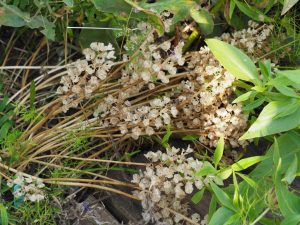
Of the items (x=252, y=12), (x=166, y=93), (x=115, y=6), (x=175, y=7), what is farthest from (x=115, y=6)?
(x=252, y=12)

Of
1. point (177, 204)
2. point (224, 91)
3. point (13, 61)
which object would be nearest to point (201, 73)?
point (224, 91)

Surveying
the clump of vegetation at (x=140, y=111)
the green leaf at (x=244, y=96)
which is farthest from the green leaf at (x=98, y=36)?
the green leaf at (x=244, y=96)

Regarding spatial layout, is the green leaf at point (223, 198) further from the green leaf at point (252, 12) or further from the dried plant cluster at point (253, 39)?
the green leaf at point (252, 12)

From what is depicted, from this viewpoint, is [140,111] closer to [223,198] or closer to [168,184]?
[168,184]

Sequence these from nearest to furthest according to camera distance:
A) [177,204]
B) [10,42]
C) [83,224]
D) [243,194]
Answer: [243,194] → [177,204] → [83,224] → [10,42]

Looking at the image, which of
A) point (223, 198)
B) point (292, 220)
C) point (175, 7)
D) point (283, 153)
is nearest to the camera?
point (292, 220)

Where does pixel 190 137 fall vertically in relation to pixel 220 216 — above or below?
below

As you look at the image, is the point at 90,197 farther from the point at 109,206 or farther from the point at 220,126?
the point at 220,126
